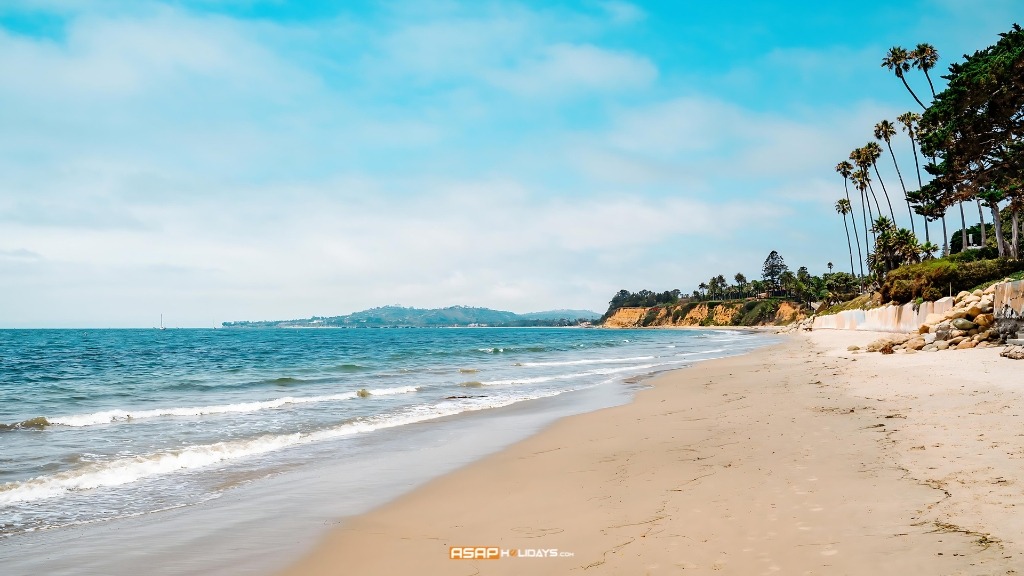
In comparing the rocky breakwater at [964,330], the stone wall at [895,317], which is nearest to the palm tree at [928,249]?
the stone wall at [895,317]

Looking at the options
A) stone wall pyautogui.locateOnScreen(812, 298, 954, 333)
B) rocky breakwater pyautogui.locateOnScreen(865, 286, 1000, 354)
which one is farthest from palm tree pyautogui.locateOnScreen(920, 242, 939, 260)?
rocky breakwater pyautogui.locateOnScreen(865, 286, 1000, 354)

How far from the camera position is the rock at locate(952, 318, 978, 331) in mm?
22172

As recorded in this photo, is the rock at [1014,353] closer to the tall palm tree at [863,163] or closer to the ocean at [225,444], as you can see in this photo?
the ocean at [225,444]

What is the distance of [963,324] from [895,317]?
2201 centimetres

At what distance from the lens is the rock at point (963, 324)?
22.2 m

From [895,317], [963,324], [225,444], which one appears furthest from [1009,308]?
[225,444]

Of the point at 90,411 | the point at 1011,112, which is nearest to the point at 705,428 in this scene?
the point at 90,411

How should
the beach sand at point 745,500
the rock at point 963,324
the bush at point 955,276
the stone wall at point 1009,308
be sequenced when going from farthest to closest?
1. the bush at point 955,276
2. the rock at point 963,324
3. the stone wall at point 1009,308
4. the beach sand at point 745,500

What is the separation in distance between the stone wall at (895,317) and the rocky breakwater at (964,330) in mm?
6042

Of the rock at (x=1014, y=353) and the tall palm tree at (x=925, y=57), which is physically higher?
the tall palm tree at (x=925, y=57)

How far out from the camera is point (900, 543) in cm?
462

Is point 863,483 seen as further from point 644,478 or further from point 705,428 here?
point 705,428

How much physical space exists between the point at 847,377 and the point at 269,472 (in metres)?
17.1

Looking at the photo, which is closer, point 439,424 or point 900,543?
point 900,543
